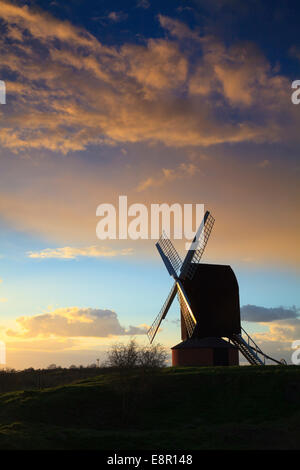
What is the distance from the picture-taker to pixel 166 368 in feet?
159

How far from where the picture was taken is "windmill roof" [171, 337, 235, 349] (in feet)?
167

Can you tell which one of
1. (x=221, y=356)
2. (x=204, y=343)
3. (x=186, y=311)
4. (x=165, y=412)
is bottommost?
(x=165, y=412)

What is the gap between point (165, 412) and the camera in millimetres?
38375

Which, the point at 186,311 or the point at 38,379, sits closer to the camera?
the point at 186,311

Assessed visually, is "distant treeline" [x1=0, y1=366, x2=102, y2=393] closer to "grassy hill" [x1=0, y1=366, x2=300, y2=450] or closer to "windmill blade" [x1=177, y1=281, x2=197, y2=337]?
"grassy hill" [x1=0, y1=366, x2=300, y2=450]

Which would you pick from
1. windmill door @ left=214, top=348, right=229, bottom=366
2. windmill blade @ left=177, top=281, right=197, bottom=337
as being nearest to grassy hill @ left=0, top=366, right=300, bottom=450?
windmill door @ left=214, top=348, right=229, bottom=366

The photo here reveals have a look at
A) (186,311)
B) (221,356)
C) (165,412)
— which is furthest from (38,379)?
(165,412)

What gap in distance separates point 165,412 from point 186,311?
51.5 ft

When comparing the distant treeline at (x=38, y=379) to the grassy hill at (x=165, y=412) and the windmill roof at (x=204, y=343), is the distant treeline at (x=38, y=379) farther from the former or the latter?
the windmill roof at (x=204, y=343)

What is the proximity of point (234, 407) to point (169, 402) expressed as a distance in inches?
207

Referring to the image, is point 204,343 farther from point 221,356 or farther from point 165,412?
point 165,412

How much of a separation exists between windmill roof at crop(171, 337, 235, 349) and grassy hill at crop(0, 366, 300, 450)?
4.24 meters

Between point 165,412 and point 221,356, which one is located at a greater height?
point 221,356
